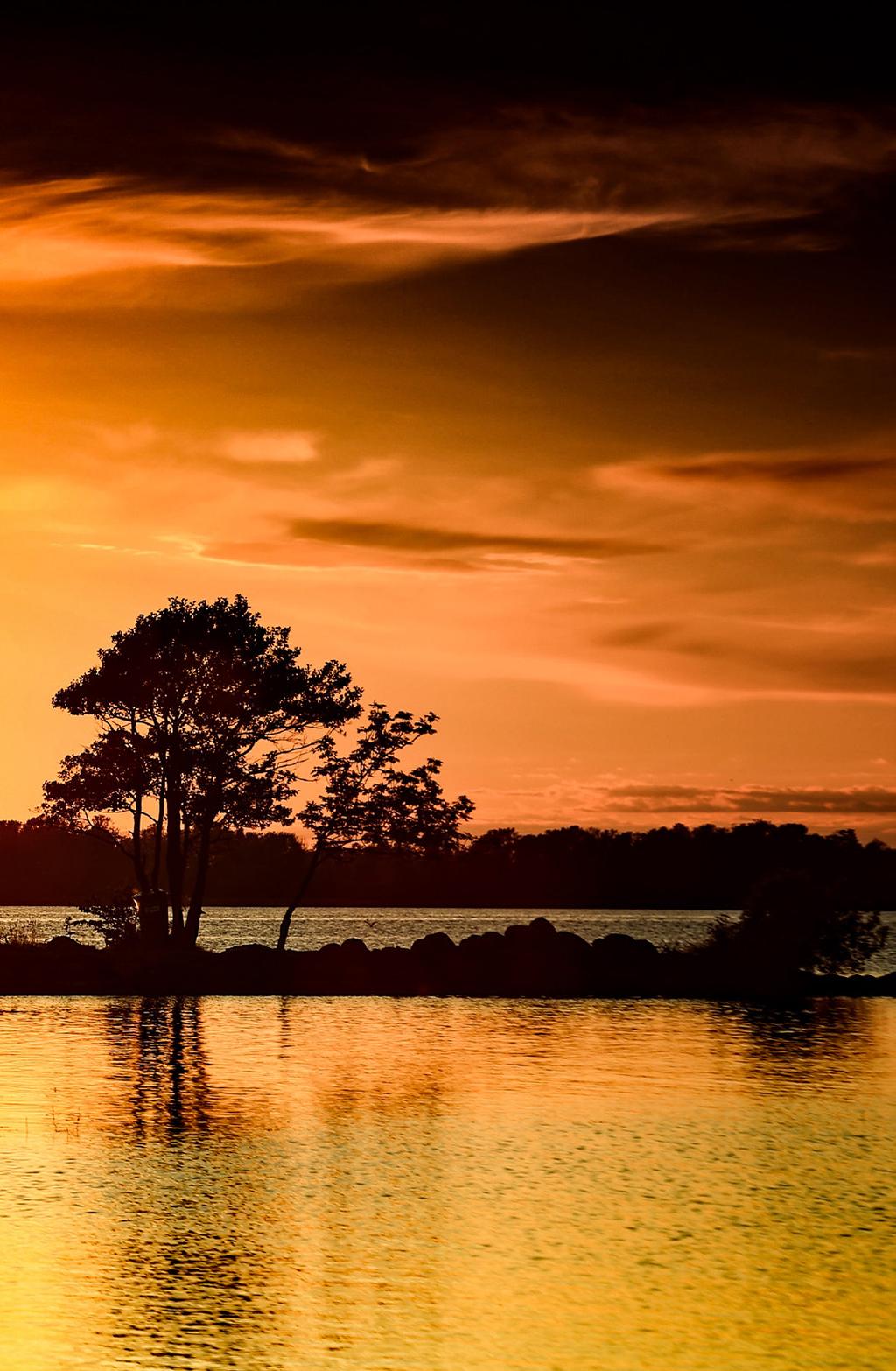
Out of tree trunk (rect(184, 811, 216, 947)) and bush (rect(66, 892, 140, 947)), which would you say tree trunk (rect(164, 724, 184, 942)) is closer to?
tree trunk (rect(184, 811, 216, 947))

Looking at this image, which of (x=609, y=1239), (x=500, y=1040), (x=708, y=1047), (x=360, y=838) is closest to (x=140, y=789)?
(x=360, y=838)

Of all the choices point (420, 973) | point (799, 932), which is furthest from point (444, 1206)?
point (799, 932)

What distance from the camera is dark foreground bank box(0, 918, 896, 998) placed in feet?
188

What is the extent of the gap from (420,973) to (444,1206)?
40620 mm

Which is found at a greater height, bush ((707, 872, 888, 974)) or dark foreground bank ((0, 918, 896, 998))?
bush ((707, 872, 888, 974))

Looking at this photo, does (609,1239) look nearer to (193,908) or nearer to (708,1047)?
(708,1047)

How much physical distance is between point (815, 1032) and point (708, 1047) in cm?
637

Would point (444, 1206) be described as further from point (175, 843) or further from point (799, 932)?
point (799, 932)

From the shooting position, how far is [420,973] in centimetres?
6144

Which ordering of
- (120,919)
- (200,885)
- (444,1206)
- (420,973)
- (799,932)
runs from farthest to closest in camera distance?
(799,932)
(200,885)
(420,973)
(120,919)
(444,1206)

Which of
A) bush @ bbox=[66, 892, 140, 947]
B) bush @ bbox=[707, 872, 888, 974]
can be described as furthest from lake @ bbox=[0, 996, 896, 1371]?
bush @ bbox=[707, 872, 888, 974]

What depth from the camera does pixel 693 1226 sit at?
20000 millimetres

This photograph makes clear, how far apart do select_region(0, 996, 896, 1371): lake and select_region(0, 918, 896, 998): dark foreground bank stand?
55.0 feet

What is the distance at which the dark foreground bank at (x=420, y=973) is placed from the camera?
57.2 m
